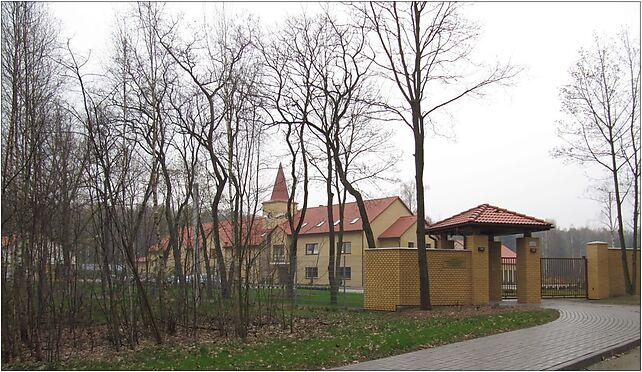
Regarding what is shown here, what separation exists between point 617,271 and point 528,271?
8.01 metres

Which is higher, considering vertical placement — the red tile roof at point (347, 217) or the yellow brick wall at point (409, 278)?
the red tile roof at point (347, 217)

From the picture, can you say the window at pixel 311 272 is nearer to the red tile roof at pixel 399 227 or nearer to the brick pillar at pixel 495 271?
the brick pillar at pixel 495 271

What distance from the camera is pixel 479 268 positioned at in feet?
72.1

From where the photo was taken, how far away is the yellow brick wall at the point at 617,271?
28.2 m

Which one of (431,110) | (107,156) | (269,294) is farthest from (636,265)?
(107,156)

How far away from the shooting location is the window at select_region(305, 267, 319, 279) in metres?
26.7

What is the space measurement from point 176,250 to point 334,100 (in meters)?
11.7

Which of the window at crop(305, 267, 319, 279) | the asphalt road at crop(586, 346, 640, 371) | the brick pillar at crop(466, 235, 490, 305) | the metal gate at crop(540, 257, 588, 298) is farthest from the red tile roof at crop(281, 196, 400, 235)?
the asphalt road at crop(586, 346, 640, 371)

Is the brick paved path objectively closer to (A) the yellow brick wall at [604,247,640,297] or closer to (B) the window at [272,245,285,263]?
(B) the window at [272,245,285,263]

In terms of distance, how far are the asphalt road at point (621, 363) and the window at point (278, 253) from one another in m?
9.26

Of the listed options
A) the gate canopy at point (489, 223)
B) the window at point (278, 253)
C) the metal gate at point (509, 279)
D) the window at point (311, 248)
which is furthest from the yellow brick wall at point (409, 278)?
the window at point (311, 248)

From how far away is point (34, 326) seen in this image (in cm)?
1152

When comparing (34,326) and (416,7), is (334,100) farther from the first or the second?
(34,326)

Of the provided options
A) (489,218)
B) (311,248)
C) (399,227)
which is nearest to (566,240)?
(399,227)
